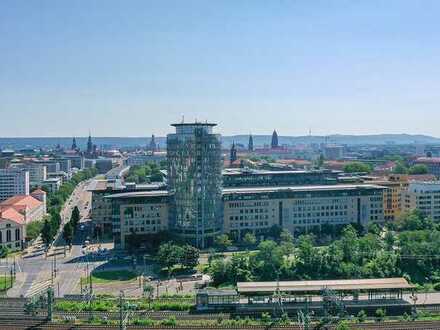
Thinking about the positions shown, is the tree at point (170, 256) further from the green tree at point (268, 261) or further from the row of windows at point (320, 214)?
the row of windows at point (320, 214)

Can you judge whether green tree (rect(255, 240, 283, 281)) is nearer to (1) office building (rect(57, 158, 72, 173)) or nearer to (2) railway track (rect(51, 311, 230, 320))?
(2) railway track (rect(51, 311, 230, 320))

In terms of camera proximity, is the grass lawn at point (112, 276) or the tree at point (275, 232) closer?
the grass lawn at point (112, 276)

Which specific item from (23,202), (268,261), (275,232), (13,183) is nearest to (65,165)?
(13,183)

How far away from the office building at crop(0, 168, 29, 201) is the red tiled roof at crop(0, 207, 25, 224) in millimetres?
29973

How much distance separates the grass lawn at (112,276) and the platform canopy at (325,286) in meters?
12.0

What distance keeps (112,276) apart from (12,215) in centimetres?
2047

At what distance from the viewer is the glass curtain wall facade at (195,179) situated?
55344mm

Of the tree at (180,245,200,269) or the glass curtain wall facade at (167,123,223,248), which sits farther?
Result: the glass curtain wall facade at (167,123,223,248)

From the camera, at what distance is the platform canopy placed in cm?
3603

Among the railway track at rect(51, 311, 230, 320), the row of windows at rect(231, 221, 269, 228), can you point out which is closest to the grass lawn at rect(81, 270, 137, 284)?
the railway track at rect(51, 311, 230, 320)

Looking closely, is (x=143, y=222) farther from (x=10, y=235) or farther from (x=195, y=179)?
(x=10, y=235)

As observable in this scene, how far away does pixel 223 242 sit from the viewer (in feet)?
177

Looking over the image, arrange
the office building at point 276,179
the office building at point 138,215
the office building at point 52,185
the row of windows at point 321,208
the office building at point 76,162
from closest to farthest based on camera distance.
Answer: the office building at point 138,215 → the row of windows at point 321,208 → the office building at point 276,179 → the office building at point 52,185 → the office building at point 76,162

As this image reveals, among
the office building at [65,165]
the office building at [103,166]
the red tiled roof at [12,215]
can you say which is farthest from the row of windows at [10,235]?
the office building at [103,166]
